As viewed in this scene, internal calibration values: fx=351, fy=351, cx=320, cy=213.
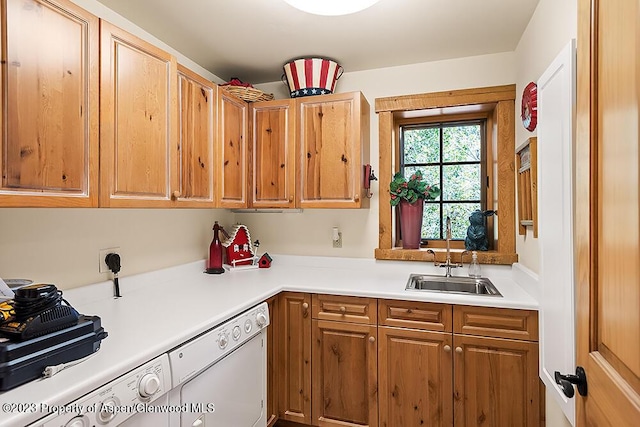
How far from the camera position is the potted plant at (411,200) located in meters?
2.41

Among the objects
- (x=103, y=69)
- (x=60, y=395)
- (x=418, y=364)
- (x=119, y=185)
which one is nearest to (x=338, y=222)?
(x=418, y=364)

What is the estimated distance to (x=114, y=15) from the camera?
1842 mm

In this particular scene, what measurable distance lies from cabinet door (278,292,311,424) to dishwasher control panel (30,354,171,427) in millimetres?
959

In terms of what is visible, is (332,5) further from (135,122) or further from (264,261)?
(264,261)

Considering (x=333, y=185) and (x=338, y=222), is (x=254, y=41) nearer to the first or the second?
(x=333, y=185)

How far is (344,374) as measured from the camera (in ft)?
6.64

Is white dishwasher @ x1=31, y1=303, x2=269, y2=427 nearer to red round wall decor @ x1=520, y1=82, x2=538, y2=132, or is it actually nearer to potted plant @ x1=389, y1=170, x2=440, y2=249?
potted plant @ x1=389, y1=170, x2=440, y2=249

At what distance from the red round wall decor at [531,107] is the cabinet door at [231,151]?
5.69 ft

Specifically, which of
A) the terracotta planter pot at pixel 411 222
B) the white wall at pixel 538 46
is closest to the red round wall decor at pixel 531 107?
the white wall at pixel 538 46

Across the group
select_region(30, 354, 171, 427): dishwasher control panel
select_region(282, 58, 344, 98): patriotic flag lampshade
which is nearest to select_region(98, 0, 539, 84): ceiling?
select_region(282, 58, 344, 98): patriotic flag lampshade

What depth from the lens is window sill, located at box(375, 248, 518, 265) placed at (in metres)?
2.24

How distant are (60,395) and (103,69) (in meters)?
1.17

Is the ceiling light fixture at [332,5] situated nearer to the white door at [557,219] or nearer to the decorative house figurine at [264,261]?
the white door at [557,219]

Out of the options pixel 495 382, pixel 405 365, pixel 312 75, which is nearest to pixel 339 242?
pixel 405 365
